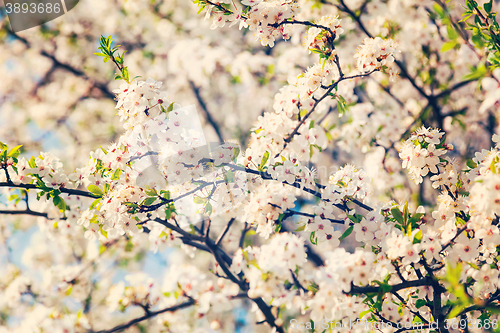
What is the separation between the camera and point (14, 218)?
6387 mm

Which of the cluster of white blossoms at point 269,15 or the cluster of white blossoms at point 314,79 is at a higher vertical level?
the cluster of white blossoms at point 269,15

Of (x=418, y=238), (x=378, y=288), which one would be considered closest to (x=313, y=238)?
(x=378, y=288)

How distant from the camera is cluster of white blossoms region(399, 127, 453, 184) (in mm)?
2041

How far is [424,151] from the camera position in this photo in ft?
6.64

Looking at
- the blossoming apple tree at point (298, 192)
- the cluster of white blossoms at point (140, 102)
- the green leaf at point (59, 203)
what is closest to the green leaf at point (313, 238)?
the blossoming apple tree at point (298, 192)

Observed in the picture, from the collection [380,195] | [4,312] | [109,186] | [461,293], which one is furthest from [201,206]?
[4,312]

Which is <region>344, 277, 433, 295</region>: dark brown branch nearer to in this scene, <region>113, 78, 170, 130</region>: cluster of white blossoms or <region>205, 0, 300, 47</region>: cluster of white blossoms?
<region>113, 78, 170, 130</region>: cluster of white blossoms

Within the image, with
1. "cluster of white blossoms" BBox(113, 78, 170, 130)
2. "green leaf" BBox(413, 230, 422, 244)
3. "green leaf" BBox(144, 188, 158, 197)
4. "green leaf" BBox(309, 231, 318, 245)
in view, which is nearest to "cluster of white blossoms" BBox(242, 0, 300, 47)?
"cluster of white blossoms" BBox(113, 78, 170, 130)

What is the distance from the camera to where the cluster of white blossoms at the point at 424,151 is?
2041 mm
